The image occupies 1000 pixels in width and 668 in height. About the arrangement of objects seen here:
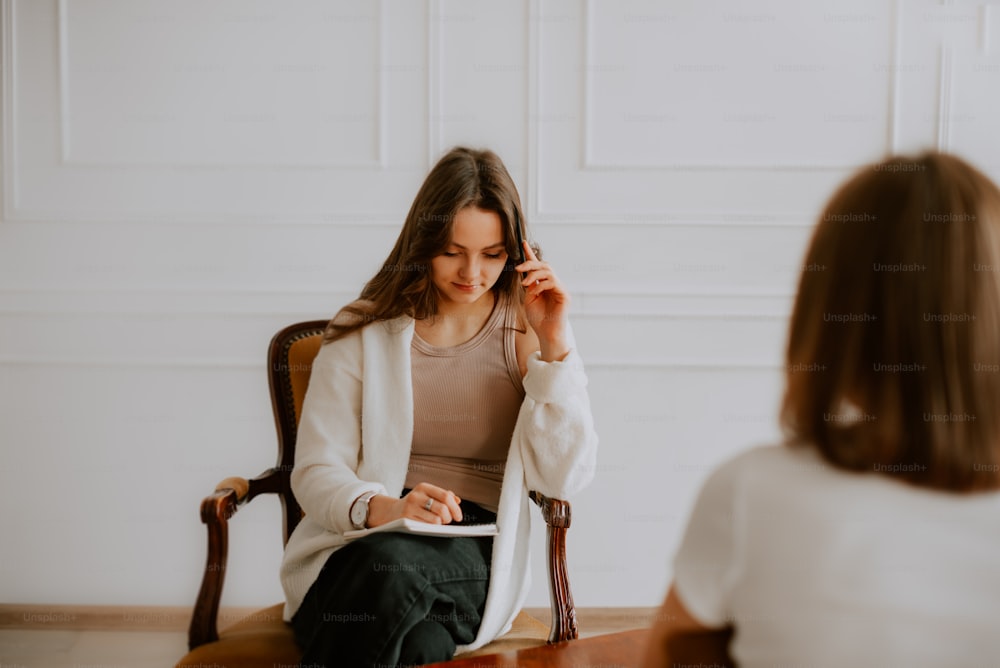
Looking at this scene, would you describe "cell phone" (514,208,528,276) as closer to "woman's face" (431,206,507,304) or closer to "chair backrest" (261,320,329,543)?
"woman's face" (431,206,507,304)

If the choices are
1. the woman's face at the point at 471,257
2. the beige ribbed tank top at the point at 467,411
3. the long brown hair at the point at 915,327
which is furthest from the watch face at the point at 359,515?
the long brown hair at the point at 915,327

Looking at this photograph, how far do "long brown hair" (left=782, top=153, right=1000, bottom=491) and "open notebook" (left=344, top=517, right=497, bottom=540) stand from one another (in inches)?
34.3

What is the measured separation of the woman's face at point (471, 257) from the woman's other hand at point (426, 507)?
464 mm

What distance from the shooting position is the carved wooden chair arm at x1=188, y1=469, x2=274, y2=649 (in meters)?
1.61

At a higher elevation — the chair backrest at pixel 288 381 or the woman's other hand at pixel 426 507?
the chair backrest at pixel 288 381

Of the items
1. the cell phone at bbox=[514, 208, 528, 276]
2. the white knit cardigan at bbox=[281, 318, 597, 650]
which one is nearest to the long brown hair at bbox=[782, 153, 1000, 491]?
the white knit cardigan at bbox=[281, 318, 597, 650]

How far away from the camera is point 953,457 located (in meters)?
0.73

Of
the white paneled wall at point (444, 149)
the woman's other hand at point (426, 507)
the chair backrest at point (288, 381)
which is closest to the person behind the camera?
the woman's other hand at point (426, 507)

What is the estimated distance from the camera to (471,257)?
1758mm

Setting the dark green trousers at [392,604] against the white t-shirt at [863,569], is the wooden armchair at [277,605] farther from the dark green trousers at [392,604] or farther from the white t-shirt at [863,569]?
the white t-shirt at [863,569]

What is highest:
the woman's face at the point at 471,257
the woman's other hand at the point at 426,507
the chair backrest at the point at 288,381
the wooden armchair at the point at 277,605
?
the woman's face at the point at 471,257

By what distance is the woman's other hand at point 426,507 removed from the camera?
1.52 meters

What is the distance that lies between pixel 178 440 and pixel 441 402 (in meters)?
1.21

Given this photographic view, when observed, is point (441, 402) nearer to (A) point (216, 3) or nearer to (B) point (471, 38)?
(B) point (471, 38)
